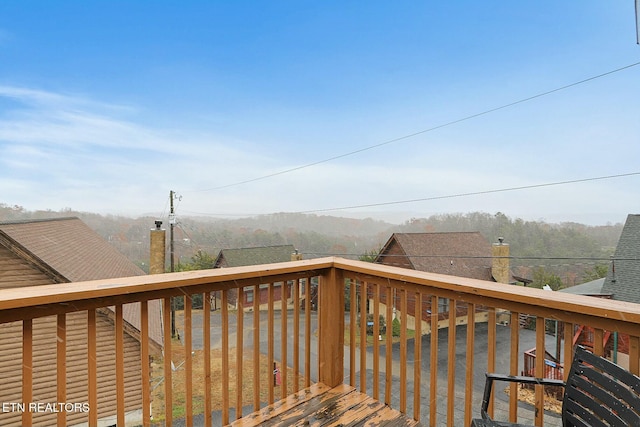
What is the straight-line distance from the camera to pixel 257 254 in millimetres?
3773

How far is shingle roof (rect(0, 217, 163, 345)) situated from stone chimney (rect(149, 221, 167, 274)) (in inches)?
7.2

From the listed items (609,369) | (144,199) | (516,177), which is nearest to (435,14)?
(516,177)

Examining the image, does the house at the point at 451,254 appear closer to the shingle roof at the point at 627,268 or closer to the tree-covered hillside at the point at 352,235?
the tree-covered hillside at the point at 352,235

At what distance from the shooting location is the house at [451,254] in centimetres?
328

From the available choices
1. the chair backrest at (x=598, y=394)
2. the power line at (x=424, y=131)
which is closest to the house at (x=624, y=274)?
the chair backrest at (x=598, y=394)

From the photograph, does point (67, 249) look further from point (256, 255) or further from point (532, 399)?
point (532, 399)

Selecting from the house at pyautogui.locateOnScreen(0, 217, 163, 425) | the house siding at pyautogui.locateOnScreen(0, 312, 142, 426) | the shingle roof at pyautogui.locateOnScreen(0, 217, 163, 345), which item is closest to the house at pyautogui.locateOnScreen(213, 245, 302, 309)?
the shingle roof at pyautogui.locateOnScreen(0, 217, 163, 345)

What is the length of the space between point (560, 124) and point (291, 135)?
17.9 feet

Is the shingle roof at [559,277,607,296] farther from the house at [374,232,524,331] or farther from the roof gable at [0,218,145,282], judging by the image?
the roof gable at [0,218,145,282]

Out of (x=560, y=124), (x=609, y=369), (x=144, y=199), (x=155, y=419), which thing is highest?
(x=560, y=124)

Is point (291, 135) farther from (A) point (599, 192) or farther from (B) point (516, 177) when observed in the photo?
(A) point (599, 192)

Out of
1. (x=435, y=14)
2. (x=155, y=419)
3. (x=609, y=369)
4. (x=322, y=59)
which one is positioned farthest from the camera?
(x=322, y=59)

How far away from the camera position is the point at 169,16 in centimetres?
589

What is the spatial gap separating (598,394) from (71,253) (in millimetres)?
3347
